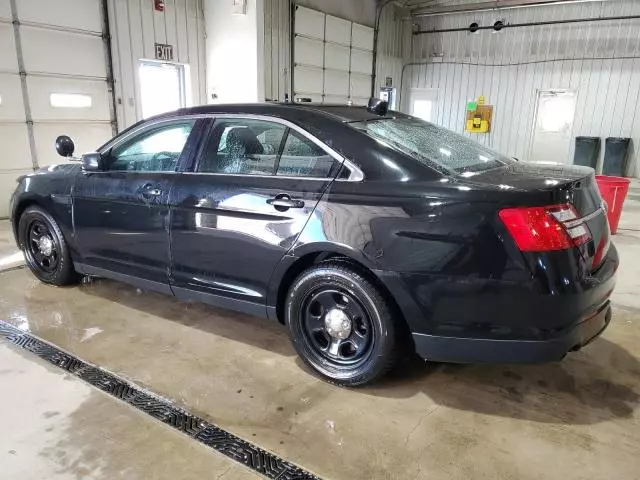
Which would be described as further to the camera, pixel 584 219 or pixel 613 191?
pixel 613 191

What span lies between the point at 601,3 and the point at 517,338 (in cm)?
1209

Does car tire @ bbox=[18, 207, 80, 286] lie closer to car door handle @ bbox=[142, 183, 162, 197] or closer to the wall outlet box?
car door handle @ bbox=[142, 183, 162, 197]

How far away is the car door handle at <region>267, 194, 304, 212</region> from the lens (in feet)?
7.92

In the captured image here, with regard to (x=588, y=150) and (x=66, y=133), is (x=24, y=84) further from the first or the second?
(x=588, y=150)

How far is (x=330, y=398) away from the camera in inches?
94.3

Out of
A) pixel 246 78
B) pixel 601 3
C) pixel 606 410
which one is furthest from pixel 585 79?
pixel 606 410

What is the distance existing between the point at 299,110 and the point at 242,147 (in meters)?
0.40

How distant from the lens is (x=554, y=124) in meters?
12.2

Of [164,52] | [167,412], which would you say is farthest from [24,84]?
[167,412]

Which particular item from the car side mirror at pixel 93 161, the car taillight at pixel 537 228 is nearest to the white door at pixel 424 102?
the car side mirror at pixel 93 161

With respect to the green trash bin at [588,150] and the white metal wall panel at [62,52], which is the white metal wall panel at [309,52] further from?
the green trash bin at [588,150]

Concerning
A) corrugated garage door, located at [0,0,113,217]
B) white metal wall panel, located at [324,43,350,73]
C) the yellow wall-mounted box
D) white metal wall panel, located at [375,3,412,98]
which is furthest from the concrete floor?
white metal wall panel, located at [375,3,412,98]

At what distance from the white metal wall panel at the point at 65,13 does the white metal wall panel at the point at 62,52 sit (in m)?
0.12

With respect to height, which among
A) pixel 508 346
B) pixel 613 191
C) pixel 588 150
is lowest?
pixel 508 346
